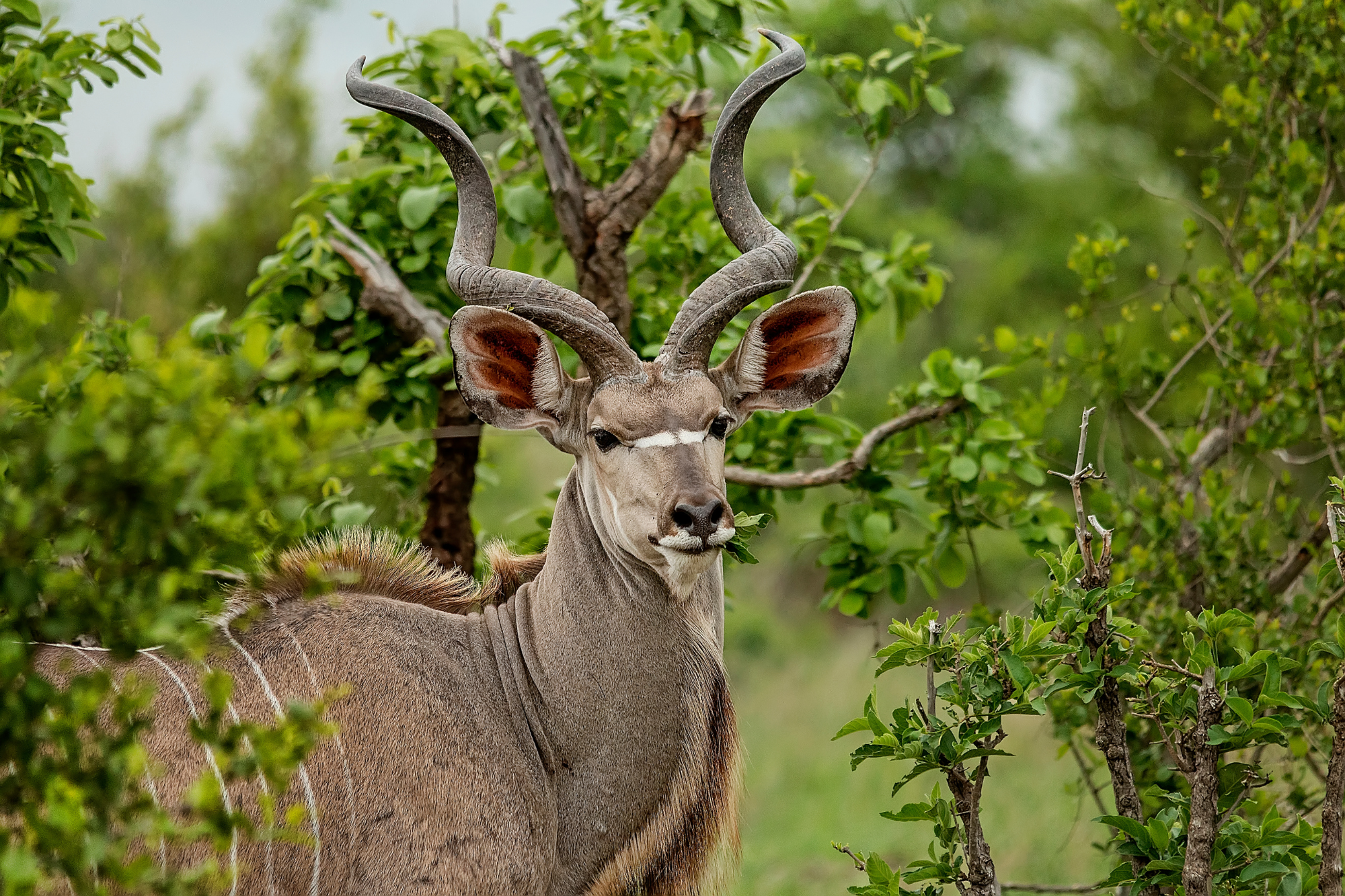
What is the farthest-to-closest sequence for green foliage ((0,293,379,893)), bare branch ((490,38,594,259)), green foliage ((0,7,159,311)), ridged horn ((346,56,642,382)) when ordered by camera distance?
bare branch ((490,38,594,259))
green foliage ((0,7,159,311))
ridged horn ((346,56,642,382))
green foliage ((0,293,379,893))

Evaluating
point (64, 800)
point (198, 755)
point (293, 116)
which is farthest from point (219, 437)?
point (293, 116)

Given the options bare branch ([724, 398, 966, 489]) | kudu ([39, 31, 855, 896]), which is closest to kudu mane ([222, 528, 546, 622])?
kudu ([39, 31, 855, 896])

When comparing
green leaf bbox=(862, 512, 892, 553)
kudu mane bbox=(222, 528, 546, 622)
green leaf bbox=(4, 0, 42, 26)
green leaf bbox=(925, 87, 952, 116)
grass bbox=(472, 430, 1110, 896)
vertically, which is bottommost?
grass bbox=(472, 430, 1110, 896)

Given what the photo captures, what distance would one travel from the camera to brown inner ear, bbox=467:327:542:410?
10.9ft

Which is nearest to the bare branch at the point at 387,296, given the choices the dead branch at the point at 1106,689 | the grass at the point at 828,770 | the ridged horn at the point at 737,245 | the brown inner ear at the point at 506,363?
the grass at the point at 828,770

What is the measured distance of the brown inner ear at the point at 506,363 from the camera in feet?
10.9

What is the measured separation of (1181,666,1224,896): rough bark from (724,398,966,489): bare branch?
1.63 metres

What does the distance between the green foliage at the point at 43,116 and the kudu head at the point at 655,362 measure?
0.95 metres

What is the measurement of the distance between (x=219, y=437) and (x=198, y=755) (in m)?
1.46

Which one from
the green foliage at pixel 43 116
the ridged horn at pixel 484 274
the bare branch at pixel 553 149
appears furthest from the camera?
the bare branch at pixel 553 149

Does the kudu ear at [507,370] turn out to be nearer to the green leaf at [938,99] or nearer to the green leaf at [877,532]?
the green leaf at [877,532]

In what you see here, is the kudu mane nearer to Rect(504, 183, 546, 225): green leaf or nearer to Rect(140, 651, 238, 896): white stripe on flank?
Rect(140, 651, 238, 896): white stripe on flank

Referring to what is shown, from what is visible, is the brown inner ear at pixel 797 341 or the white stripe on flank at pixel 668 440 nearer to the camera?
the white stripe on flank at pixel 668 440

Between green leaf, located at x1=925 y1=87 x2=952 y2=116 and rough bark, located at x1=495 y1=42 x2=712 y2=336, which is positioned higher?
green leaf, located at x1=925 y1=87 x2=952 y2=116
